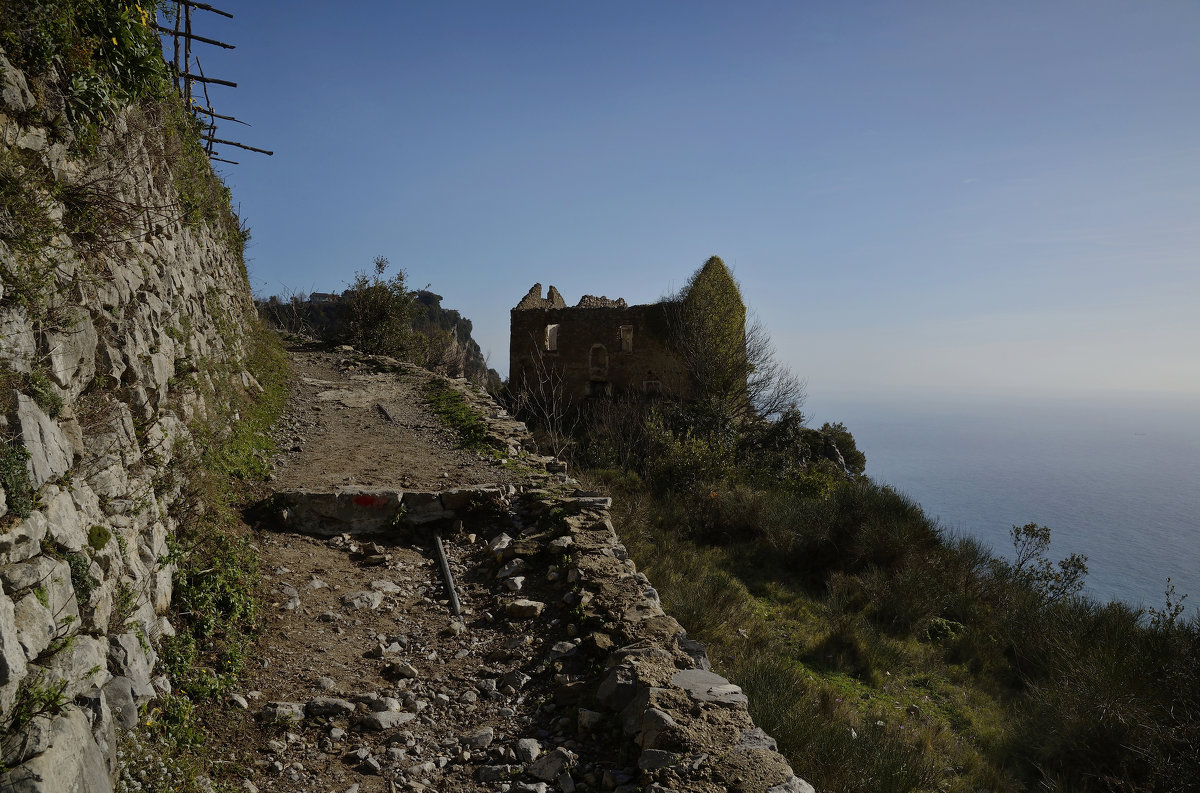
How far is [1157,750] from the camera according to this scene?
20.6 feet

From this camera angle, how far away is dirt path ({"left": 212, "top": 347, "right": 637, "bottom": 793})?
361cm

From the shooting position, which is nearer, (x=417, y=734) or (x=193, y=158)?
(x=417, y=734)

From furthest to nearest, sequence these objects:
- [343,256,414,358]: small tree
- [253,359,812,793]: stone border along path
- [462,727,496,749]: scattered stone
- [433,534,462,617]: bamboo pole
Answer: [343,256,414,358]: small tree → [433,534,462,617]: bamboo pole → [462,727,496,749]: scattered stone → [253,359,812,793]: stone border along path

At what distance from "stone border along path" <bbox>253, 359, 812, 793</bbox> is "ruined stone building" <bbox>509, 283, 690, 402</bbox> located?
16662 mm

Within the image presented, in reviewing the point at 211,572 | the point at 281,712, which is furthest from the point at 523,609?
the point at 211,572

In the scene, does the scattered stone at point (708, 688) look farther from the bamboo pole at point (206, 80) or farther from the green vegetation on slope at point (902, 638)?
the bamboo pole at point (206, 80)

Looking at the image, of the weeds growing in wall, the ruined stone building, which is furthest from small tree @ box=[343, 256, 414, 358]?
the weeds growing in wall

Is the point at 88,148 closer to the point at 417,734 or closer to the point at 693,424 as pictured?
the point at 417,734

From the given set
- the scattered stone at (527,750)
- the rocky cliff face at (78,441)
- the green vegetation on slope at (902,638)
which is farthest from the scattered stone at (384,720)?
the green vegetation on slope at (902,638)

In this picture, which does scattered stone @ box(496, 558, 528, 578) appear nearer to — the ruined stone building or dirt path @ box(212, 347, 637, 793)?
dirt path @ box(212, 347, 637, 793)

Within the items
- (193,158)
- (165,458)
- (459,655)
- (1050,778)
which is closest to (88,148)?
(165,458)

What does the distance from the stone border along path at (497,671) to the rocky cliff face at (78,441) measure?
995 millimetres

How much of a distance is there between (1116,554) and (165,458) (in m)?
20.6

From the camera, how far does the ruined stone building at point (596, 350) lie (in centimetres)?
2369
